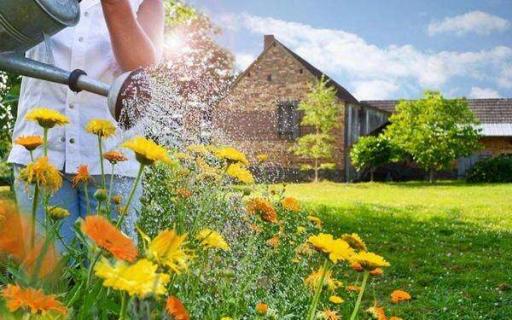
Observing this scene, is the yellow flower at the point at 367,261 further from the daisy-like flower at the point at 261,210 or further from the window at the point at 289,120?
the window at the point at 289,120

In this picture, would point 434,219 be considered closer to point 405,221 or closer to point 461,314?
point 405,221

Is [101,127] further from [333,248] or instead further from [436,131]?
[436,131]

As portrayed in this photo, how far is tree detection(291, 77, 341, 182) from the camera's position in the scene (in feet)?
79.1

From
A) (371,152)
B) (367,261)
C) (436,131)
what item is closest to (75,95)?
(367,261)

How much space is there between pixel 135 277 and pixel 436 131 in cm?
2483

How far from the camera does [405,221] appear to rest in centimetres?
955

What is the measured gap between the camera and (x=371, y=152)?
24.2 meters

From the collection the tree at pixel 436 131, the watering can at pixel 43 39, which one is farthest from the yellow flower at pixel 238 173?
the tree at pixel 436 131

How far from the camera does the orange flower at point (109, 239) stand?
0.58m

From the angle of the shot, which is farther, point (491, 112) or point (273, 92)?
point (491, 112)

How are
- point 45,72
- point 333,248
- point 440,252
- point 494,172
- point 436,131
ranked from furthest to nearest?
point 494,172 < point 436,131 < point 440,252 < point 333,248 < point 45,72

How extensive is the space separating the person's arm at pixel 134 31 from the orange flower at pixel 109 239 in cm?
72

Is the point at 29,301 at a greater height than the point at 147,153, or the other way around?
the point at 147,153

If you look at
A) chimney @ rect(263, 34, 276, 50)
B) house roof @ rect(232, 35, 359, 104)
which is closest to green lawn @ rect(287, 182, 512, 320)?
house roof @ rect(232, 35, 359, 104)
